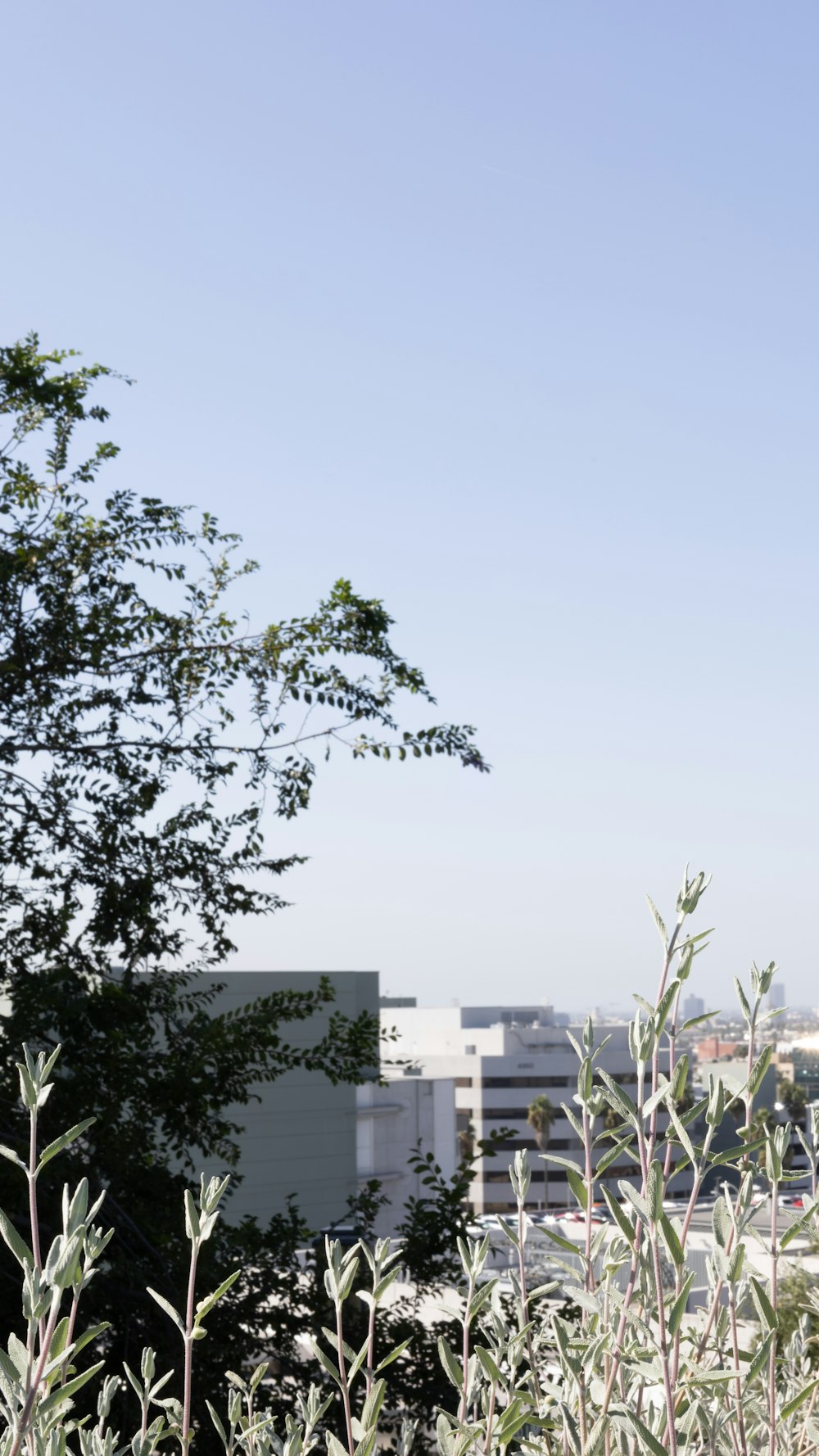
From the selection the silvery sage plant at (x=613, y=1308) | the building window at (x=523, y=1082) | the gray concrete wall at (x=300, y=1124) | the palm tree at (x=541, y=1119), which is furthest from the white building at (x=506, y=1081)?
the silvery sage plant at (x=613, y=1308)

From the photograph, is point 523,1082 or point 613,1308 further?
point 523,1082

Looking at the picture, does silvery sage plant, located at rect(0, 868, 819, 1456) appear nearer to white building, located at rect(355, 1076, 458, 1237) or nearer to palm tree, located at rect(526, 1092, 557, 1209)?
white building, located at rect(355, 1076, 458, 1237)

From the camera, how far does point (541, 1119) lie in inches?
2835

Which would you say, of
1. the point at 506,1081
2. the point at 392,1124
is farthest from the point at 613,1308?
the point at 506,1081

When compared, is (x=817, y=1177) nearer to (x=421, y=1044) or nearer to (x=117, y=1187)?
(x=117, y=1187)

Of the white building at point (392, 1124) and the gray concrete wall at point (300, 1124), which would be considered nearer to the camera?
the gray concrete wall at point (300, 1124)

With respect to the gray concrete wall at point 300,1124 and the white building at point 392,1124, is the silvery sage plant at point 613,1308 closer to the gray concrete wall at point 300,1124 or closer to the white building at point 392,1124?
the gray concrete wall at point 300,1124

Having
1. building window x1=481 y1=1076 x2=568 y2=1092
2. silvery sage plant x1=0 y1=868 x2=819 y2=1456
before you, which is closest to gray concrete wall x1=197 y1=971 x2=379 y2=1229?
silvery sage plant x1=0 y1=868 x2=819 y2=1456

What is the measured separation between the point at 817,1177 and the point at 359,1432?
2.08 ft

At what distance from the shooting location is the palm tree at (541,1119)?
71938 millimetres

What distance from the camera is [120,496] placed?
238 inches

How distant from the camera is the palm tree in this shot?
2832 inches

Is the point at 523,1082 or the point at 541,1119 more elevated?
the point at 523,1082

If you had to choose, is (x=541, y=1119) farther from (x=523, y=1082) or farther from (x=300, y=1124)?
(x=300, y=1124)
